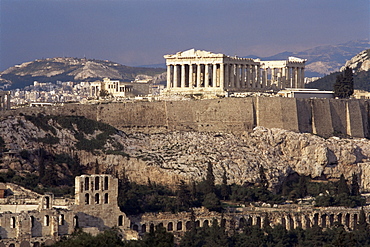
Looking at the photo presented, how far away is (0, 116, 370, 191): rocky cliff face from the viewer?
10156 centimetres

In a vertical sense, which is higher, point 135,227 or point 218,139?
point 218,139

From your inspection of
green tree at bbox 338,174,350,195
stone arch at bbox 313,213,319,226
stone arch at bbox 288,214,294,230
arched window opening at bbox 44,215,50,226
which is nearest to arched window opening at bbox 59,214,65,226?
arched window opening at bbox 44,215,50,226

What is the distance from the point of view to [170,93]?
404 ft

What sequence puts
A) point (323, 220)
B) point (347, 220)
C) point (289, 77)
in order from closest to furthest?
point (323, 220) < point (347, 220) < point (289, 77)

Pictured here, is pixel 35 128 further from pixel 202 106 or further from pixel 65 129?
pixel 202 106

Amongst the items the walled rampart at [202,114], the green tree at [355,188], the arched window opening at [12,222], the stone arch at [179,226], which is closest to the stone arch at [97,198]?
the arched window opening at [12,222]

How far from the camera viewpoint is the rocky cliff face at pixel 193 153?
3999 inches

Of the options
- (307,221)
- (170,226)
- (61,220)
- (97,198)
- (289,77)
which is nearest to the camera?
(61,220)

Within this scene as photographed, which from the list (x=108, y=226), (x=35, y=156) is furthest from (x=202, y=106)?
(x=108, y=226)

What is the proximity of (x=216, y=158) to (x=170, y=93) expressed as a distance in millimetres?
18529

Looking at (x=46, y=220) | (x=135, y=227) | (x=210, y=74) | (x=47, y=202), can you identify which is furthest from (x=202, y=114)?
(x=46, y=220)

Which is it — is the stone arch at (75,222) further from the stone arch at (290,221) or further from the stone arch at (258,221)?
the stone arch at (290,221)

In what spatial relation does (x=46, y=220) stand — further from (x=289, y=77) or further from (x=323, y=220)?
(x=289, y=77)

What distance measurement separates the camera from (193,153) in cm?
10681
